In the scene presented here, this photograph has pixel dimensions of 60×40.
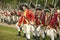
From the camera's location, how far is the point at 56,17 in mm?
5051

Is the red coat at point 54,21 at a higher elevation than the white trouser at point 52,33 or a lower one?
higher

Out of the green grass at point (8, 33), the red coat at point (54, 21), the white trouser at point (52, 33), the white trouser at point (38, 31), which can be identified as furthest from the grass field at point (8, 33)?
the red coat at point (54, 21)

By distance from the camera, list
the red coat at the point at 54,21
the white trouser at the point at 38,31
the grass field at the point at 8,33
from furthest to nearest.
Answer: the grass field at the point at 8,33 → the white trouser at the point at 38,31 → the red coat at the point at 54,21

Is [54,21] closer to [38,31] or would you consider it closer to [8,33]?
[38,31]

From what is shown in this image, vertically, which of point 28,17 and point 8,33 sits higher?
point 28,17

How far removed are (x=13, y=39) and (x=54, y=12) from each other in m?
1.22

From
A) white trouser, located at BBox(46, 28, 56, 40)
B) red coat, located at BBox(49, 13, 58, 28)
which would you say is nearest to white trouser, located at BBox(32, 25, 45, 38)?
white trouser, located at BBox(46, 28, 56, 40)

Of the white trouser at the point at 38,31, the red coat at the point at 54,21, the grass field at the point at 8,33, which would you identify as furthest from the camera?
the grass field at the point at 8,33

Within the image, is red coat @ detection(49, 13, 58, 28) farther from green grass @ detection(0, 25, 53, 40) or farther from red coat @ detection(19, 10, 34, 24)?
green grass @ detection(0, 25, 53, 40)

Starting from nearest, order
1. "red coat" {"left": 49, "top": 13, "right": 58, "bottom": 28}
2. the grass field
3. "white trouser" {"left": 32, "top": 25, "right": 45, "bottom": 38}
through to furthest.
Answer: "red coat" {"left": 49, "top": 13, "right": 58, "bottom": 28}
"white trouser" {"left": 32, "top": 25, "right": 45, "bottom": 38}
the grass field

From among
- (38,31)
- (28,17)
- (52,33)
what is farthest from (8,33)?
(52,33)

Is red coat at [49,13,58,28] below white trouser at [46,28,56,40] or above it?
above

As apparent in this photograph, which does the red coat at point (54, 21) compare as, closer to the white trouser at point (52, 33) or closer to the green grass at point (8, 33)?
the white trouser at point (52, 33)

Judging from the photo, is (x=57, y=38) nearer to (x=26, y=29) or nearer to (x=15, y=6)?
(x=26, y=29)
